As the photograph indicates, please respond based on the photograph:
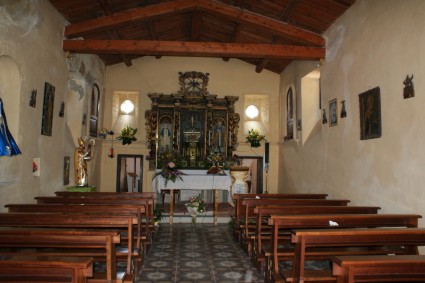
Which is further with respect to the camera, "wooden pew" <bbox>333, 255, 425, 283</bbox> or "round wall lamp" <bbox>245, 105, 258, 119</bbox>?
"round wall lamp" <bbox>245, 105, 258, 119</bbox>

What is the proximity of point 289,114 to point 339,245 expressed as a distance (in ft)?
28.2

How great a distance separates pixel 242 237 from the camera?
628 cm

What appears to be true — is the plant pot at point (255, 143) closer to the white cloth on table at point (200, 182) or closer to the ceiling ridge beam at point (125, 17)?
the white cloth on table at point (200, 182)

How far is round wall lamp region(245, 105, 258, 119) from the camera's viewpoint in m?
13.1

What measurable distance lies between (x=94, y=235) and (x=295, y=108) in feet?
28.3

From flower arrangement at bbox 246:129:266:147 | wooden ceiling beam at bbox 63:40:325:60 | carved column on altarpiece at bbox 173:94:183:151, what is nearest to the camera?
wooden ceiling beam at bbox 63:40:325:60

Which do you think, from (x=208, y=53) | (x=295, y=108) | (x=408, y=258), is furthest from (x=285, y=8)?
(x=408, y=258)

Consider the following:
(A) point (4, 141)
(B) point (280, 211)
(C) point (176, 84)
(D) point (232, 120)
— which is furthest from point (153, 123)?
(B) point (280, 211)

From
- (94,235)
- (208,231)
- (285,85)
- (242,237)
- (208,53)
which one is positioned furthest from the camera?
(285,85)

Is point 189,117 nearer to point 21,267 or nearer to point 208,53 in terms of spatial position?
point 208,53

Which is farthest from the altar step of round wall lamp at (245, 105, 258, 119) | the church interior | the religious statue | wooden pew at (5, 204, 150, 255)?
round wall lamp at (245, 105, 258, 119)

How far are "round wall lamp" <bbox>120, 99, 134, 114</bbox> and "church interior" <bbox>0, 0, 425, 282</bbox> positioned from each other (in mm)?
35

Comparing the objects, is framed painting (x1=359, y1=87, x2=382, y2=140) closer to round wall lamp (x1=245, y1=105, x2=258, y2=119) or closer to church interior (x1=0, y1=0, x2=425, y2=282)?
church interior (x1=0, y1=0, x2=425, y2=282)

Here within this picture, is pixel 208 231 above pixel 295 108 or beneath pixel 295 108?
beneath
